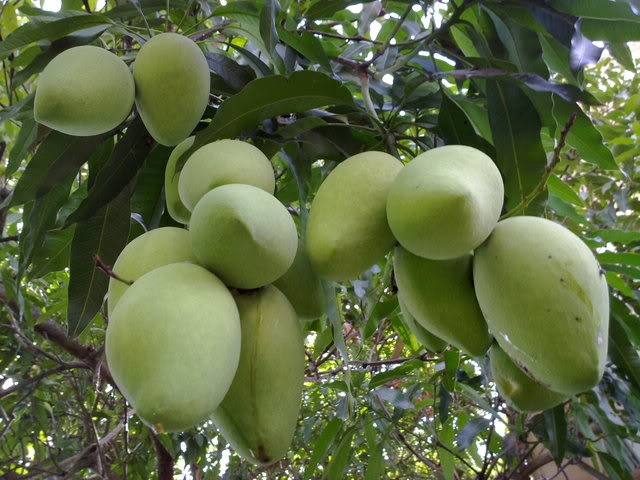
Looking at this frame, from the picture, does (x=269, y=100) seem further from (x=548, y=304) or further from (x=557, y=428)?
(x=557, y=428)

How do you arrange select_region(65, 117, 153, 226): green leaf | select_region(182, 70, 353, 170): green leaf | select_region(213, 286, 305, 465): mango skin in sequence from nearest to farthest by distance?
select_region(213, 286, 305, 465): mango skin
select_region(182, 70, 353, 170): green leaf
select_region(65, 117, 153, 226): green leaf

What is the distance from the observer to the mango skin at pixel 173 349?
1.81ft

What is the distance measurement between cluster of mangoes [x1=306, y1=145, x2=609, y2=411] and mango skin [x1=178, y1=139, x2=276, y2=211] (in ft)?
0.28

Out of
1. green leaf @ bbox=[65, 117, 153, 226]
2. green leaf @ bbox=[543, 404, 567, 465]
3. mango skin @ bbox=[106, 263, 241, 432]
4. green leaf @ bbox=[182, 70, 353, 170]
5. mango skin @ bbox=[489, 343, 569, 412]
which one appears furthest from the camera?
green leaf @ bbox=[543, 404, 567, 465]

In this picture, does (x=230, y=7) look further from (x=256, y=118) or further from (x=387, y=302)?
(x=387, y=302)

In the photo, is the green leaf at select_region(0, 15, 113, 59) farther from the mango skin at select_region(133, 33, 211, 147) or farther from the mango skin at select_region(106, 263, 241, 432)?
the mango skin at select_region(106, 263, 241, 432)

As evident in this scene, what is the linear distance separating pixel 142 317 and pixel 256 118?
1.43 ft

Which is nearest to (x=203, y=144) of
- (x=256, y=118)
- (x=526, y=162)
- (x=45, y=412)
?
(x=256, y=118)

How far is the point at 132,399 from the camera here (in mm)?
572

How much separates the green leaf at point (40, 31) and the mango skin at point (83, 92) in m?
0.20

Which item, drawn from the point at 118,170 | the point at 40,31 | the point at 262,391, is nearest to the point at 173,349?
the point at 262,391

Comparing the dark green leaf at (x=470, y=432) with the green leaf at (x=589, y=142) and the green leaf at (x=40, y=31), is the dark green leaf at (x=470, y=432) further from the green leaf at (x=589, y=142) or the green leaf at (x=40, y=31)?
the green leaf at (x=40, y=31)

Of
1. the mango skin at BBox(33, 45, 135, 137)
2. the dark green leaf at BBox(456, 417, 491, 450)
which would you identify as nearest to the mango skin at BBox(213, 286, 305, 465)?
the mango skin at BBox(33, 45, 135, 137)

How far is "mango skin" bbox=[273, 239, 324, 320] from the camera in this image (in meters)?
0.81
